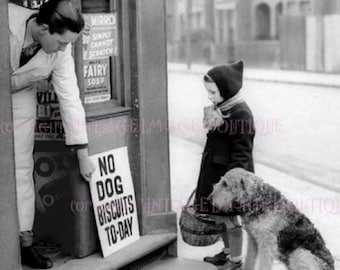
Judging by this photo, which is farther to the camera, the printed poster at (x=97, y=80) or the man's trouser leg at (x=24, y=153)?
the printed poster at (x=97, y=80)

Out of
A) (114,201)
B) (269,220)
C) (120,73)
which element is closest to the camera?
(269,220)

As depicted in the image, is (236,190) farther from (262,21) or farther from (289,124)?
(262,21)

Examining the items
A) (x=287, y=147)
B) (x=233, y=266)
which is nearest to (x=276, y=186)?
(x=287, y=147)

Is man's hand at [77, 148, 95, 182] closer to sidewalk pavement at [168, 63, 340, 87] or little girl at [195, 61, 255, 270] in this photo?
little girl at [195, 61, 255, 270]

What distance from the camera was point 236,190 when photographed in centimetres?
515

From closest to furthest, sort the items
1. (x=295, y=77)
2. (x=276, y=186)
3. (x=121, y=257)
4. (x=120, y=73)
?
(x=121, y=257) → (x=120, y=73) → (x=276, y=186) → (x=295, y=77)

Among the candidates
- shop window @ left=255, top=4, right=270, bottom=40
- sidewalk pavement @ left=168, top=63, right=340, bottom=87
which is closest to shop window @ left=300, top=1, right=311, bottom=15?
shop window @ left=255, top=4, right=270, bottom=40

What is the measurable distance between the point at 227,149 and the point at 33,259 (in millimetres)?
1634

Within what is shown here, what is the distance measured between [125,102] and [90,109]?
1.19ft

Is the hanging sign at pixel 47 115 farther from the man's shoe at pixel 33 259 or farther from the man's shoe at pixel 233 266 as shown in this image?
the man's shoe at pixel 233 266

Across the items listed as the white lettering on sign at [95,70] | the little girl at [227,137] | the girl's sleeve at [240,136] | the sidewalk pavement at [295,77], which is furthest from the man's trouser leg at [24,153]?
the sidewalk pavement at [295,77]

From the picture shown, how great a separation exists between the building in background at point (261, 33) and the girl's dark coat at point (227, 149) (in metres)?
25.5

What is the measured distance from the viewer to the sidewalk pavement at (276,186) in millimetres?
6059

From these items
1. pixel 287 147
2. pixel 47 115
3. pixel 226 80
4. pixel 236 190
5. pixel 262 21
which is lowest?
pixel 287 147
